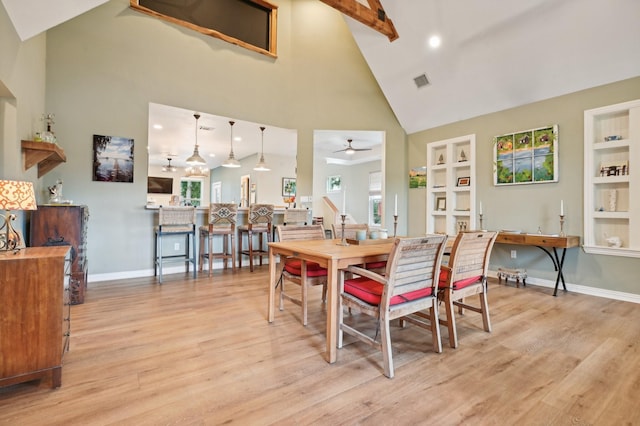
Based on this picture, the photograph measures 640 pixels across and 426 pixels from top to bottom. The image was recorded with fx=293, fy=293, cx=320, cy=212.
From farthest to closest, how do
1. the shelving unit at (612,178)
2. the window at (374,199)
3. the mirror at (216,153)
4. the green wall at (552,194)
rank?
the window at (374,199) < the mirror at (216,153) < the green wall at (552,194) < the shelving unit at (612,178)

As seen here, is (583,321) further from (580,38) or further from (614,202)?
(580,38)

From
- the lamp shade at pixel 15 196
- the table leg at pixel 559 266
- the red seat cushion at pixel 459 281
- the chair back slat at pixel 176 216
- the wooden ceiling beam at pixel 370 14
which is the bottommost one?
the table leg at pixel 559 266

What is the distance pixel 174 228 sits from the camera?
4223 millimetres

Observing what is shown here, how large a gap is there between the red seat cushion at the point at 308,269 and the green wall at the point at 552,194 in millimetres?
3411

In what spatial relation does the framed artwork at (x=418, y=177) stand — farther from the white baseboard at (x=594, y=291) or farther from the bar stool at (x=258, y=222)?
the bar stool at (x=258, y=222)

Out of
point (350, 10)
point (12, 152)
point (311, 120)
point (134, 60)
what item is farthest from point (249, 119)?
point (12, 152)

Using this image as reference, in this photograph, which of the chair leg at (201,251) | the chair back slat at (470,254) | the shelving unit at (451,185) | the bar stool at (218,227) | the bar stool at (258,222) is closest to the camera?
the chair back slat at (470,254)

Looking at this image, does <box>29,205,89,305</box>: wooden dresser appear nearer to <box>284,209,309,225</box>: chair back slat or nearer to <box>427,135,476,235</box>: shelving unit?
<box>284,209,309,225</box>: chair back slat

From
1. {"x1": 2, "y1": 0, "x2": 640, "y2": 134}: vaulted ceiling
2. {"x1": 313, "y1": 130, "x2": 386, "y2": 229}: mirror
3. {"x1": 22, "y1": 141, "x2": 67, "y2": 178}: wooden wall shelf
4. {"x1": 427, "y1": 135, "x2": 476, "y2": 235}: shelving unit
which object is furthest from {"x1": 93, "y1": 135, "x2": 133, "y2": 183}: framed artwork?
{"x1": 427, "y1": 135, "x2": 476, "y2": 235}: shelving unit

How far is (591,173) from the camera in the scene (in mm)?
3662

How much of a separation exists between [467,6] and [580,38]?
133 cm

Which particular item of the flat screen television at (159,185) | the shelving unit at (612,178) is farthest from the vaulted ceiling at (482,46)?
the flat screen television at (159,185)

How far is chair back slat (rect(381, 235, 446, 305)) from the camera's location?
1.75 metres

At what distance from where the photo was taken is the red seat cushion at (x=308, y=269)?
2547 mm
